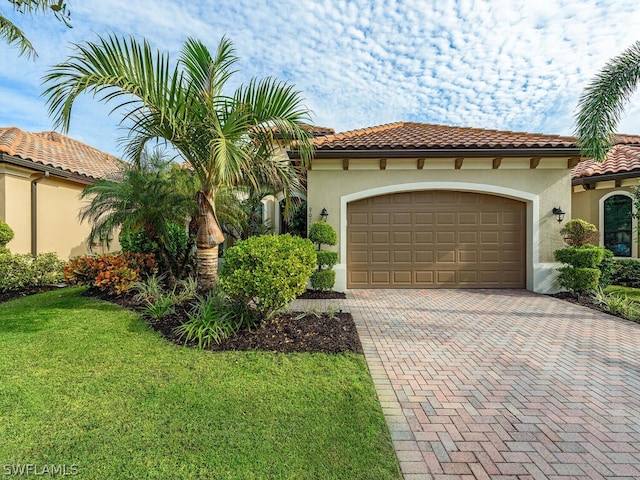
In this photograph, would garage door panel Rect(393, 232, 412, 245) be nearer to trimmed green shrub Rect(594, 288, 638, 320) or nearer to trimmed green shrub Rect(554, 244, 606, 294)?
trimmed green shrub Rect(554, 244, 606, 294)

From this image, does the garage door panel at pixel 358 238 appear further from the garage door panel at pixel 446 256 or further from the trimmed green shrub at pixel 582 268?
the trimmed green shrub at pixel 582 268

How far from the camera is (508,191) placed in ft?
29.5

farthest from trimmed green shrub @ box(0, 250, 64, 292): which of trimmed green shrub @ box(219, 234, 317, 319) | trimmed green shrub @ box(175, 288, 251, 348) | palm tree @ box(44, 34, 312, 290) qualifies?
trimmed green shrub @ box(219, 234, 317, 319)

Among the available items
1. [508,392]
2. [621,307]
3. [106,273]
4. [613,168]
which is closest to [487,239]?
[621,307]

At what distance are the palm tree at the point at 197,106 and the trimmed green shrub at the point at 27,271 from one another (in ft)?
15.9

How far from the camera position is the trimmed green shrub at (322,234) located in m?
8.47

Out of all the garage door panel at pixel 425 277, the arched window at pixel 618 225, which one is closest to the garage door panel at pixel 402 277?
the garage door panel at pixel 425 277

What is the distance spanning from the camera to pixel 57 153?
11781 mm

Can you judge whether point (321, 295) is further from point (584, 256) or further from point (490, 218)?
point (584, 256)

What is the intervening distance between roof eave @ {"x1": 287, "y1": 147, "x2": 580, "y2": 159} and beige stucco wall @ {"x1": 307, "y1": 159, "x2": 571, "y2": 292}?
41 centimetres

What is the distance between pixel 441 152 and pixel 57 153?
14.3 metres

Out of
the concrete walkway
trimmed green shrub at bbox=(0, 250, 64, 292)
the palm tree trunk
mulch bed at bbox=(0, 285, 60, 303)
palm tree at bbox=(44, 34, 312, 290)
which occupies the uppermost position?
palm tree at bbox=(44, 34, 312, 290)

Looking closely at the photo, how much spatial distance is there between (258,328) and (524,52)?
10.3m

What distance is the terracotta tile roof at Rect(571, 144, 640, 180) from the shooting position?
375 inches
